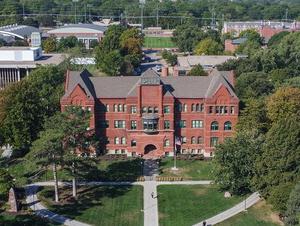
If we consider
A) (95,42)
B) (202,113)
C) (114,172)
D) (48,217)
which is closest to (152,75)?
(202,113)

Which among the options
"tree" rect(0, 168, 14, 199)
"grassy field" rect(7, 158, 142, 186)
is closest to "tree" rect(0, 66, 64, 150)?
"grassy field" rect(7, 158, 142, 186)

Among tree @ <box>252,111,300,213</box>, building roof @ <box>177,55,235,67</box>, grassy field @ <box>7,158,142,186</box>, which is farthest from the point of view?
building roof @ <box>177,55,235,67</box>

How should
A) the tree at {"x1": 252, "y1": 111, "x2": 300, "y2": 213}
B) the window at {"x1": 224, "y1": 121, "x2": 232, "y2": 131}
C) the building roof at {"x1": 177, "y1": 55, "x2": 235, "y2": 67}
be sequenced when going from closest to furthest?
the tree at {"x1": 252, "y1": 111, "x2": 300, "y2": 213} < the window at {"x1": 224, "y1": 121, "x2": 232, "y2": 131} < the building roof at {"x1": 177, "y1": 55, "x2": 235, "y2": 67}

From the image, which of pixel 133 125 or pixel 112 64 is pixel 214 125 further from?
pixel 112 64

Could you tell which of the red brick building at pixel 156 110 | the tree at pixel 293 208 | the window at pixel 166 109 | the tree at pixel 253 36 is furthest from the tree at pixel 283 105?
the tree at pixel 253 36

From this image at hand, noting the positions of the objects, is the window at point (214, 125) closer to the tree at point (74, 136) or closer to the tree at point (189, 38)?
the tree at point (74, 136)

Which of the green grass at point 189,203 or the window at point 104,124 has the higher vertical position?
the window at point 104,124

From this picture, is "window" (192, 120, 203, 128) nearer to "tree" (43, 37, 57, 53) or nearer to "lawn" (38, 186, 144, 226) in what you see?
"lawn" (38, 186, 144, 226)
